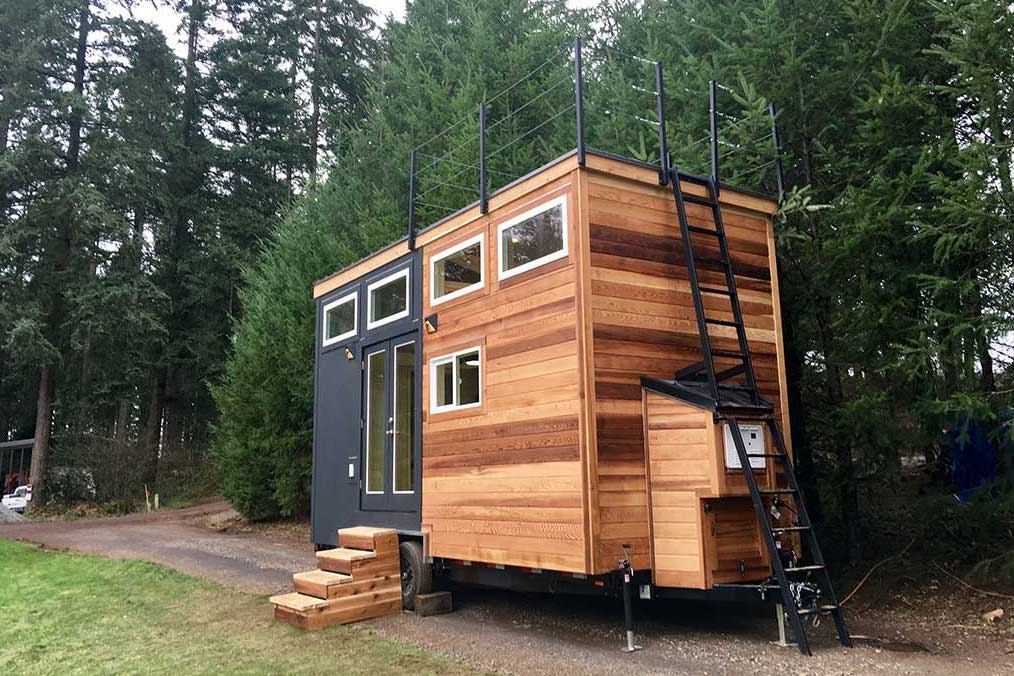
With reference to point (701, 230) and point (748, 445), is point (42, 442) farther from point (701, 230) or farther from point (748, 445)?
point (748, 445)

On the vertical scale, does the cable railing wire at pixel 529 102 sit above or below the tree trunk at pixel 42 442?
above

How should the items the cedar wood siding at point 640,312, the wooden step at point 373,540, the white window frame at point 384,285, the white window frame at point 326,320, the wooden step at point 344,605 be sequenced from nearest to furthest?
the cedar wood siding at point 640,312
the wooden step at point 344,605
the wooden step at point 373,540
the white window frame at point 384,285
the white window frame at point 326,320

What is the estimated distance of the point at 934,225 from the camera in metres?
6.08

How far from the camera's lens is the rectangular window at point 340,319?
8.38 meters

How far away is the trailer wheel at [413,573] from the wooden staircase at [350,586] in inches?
3.3

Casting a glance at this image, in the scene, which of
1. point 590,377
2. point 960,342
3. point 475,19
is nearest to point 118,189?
point 475,19

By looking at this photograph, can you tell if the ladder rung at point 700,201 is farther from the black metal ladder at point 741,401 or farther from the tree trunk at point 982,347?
the tree trunk at point 982,347

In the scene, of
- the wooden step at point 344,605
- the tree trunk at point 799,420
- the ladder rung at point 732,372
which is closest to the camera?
the ladder rung at point 732,372

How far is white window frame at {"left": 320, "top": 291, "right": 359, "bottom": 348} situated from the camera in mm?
8305

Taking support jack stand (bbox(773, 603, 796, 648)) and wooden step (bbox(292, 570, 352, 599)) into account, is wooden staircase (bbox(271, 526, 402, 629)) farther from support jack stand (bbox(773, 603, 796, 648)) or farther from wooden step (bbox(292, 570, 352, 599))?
support jack stand (bbox(773, 603, 796, 648))

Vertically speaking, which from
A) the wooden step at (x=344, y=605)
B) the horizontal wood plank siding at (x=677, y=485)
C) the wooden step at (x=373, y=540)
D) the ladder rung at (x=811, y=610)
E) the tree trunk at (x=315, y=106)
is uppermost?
the tree trunk at (x=315, y=106)

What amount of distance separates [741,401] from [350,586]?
3589 mm

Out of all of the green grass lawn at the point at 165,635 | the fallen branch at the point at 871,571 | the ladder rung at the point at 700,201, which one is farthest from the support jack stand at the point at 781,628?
the ladder rung at the point at 700,201

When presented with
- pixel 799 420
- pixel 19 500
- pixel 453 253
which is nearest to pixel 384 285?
pixel 453 253
